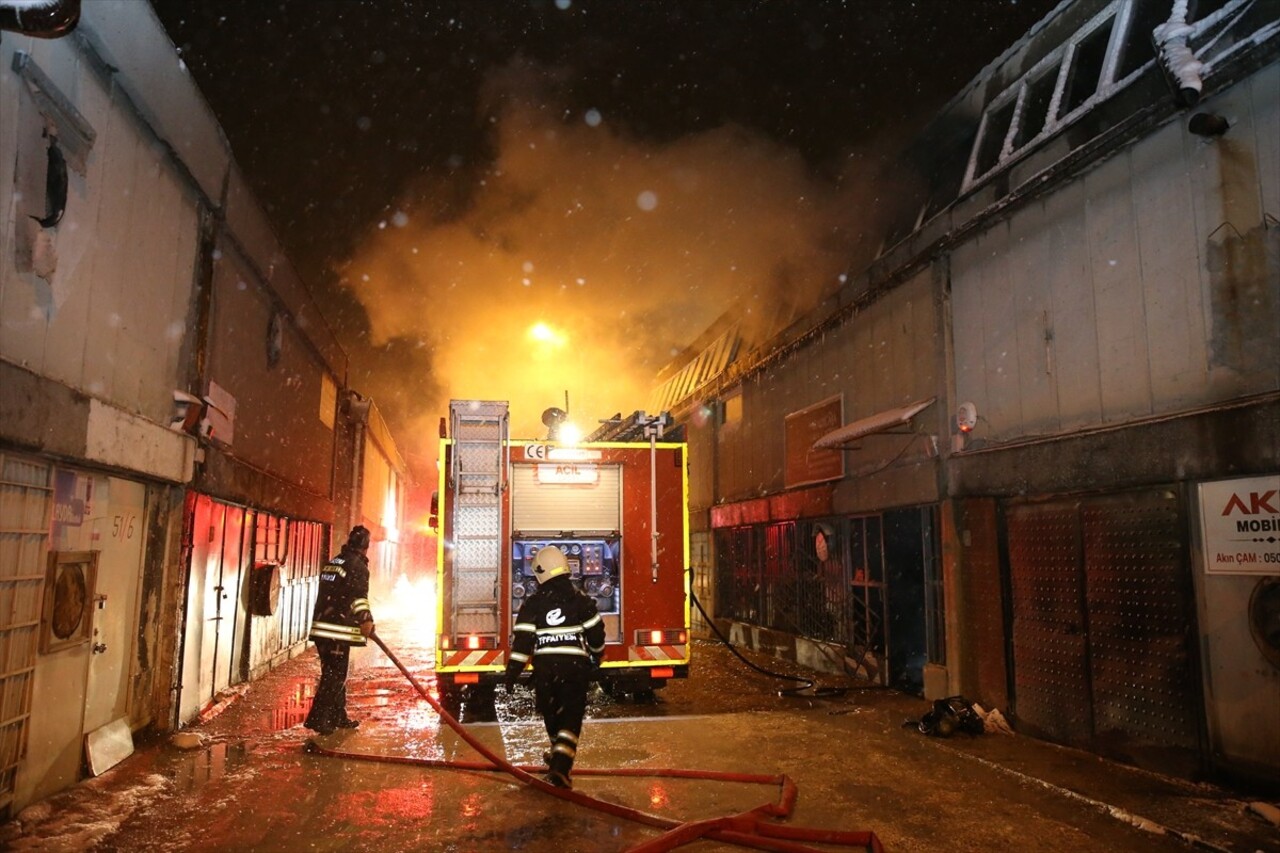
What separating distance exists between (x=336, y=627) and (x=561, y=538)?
89.3 inches

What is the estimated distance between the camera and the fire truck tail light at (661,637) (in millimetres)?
8195

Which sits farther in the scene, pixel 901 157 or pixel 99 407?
pixel 901 157

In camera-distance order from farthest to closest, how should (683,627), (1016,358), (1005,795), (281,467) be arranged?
(281,467) → (683,627) → (1016,358) → (1005,795)

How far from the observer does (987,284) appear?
8180mm

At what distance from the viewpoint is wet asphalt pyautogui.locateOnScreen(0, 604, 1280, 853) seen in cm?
461

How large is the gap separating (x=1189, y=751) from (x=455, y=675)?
19.6 feet

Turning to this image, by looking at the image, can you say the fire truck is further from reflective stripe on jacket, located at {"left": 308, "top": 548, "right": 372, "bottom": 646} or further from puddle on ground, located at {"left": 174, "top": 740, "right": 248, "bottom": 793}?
puddle on ground, located at {"left": 174, "top": 740, "right": 248, "bottom": 793}

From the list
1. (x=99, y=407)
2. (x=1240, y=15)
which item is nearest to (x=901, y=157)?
(x=1240, y=15)

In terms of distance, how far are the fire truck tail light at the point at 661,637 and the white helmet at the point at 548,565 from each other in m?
2.59

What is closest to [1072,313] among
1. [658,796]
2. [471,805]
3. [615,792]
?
[658,796]

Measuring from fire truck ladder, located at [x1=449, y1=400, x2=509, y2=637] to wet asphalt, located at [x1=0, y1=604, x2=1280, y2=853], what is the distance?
108cm

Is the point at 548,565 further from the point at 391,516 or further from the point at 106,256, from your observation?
the point at 391,516

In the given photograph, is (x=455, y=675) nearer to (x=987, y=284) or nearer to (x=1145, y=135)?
(x=987, y=284)

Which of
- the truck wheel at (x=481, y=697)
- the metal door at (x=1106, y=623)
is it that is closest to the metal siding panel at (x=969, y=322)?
the metal door at (x=1106, y=623)
